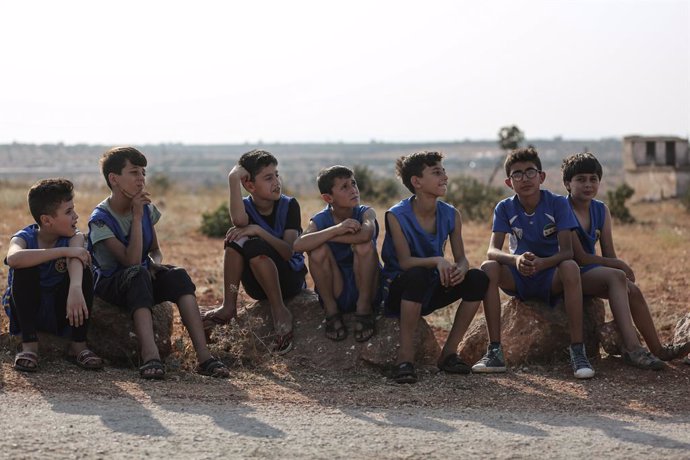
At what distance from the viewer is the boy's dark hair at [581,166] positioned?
6.51 meters

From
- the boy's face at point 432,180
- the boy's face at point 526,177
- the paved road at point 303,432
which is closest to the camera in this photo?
the paved road at point 303,432

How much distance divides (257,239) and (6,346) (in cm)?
174

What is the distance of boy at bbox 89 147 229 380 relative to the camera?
5.93m

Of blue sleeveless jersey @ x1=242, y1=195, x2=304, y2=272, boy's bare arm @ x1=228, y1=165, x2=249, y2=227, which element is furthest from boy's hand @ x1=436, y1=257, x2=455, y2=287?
boy's bare arm @ x1=228, y1=165, x2=249, y2=227

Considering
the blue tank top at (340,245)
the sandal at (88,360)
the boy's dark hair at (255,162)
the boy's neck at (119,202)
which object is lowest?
the sandal at (88,360)

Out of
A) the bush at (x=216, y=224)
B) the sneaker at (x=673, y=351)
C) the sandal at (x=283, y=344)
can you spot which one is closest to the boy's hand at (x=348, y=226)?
the sandal at (x=283, y=344)

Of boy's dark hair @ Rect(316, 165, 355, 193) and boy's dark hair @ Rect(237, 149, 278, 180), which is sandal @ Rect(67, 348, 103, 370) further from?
boy's dark hair @ Rect(316, 165, 355, 193)

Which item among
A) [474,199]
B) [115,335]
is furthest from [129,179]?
[474,199]

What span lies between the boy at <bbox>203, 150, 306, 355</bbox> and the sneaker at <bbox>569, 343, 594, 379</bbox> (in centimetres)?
182

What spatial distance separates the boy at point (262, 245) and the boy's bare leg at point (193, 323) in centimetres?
53

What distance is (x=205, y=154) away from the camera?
4675 inches

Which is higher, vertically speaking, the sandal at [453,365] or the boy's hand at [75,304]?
the boy's hand at [75,304]

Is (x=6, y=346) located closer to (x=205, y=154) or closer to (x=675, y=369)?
(x=675, y=369)

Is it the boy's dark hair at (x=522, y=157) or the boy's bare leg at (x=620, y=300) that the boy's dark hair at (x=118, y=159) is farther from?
the boy's bare leg at (x=620, y=300)
